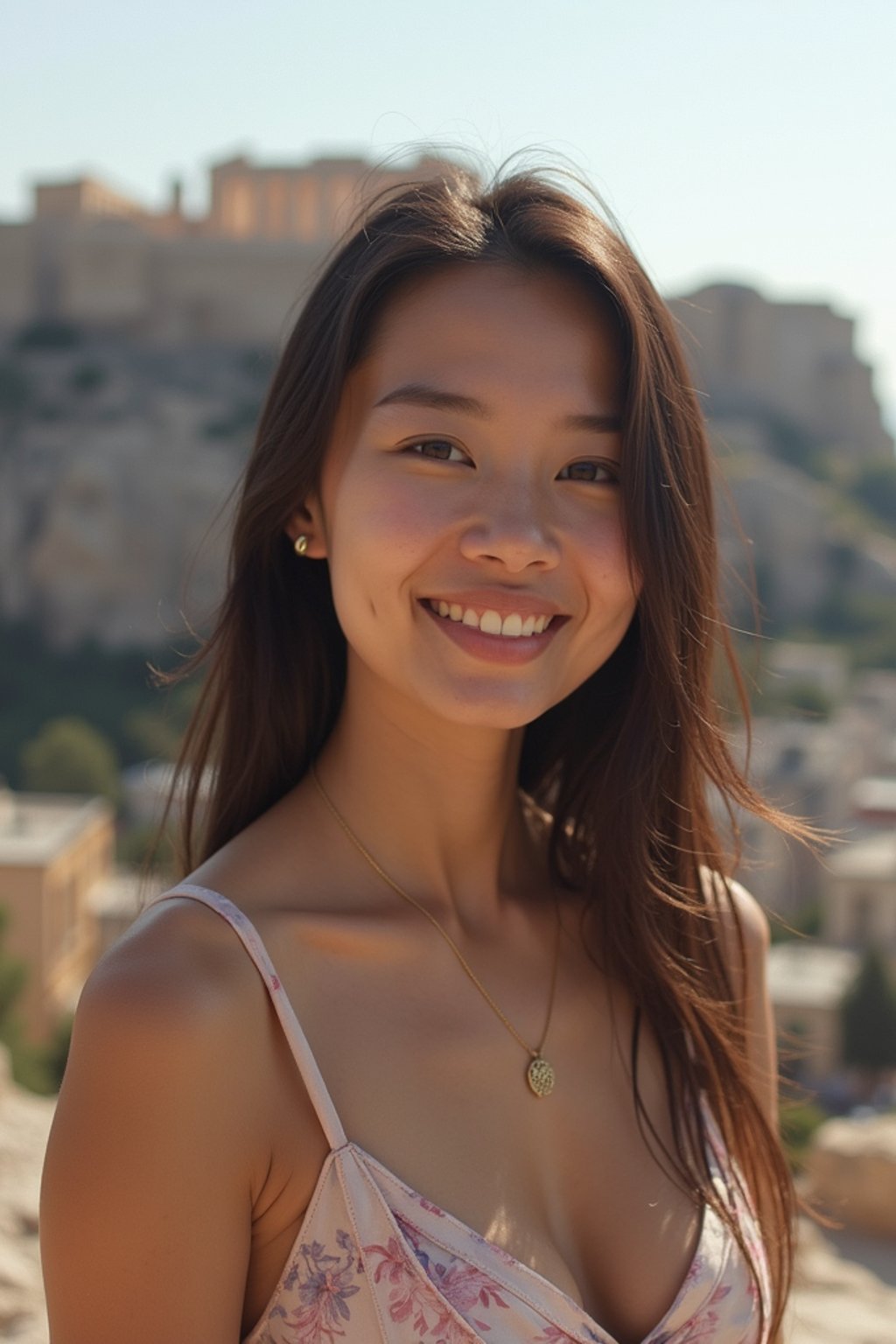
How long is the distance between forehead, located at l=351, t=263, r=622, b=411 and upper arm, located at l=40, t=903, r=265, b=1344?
0.39 m

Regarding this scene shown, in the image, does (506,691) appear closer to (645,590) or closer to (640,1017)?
(645,590)

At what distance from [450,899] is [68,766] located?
642 inches

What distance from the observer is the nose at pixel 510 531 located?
926 millimetres

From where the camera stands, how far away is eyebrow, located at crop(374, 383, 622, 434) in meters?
0.94

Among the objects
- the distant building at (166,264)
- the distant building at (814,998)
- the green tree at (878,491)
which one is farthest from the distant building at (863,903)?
the green tree at (878,491)

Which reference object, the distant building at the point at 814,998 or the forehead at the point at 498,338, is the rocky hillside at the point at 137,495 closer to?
the distant building at the point at 814,998

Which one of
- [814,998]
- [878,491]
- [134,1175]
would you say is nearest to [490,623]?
[134,1175]

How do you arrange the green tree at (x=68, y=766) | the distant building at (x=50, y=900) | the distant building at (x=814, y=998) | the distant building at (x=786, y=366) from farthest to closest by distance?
the distant building at (x=786, y=366)
the green tree at (x=68, y=766)
the distant building at (x=50, y=900)
the distant building at (x=814, y=998)

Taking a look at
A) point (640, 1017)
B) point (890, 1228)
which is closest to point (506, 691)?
point (640, 1017)

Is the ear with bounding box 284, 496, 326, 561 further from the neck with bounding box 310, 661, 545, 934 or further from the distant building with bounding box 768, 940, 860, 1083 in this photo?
the distant building with bounding box 768, 940, 860, 1083

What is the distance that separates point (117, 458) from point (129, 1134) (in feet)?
75.6

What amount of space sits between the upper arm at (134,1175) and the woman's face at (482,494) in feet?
0.85

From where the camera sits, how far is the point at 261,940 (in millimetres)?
908

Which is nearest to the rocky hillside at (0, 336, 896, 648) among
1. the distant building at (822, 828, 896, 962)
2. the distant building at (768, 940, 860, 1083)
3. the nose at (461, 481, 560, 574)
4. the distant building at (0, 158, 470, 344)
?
the distant building at (0, 158, 470, 344)
